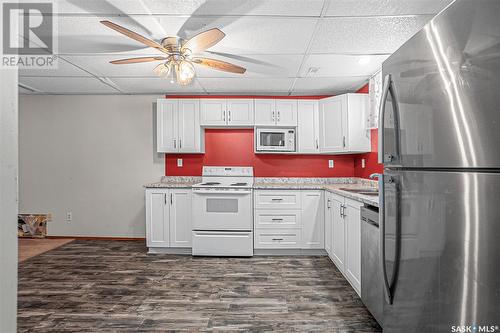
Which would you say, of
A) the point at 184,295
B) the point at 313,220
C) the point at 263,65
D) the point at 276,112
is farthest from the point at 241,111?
the point at 184,295

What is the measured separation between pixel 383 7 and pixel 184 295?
2840mm

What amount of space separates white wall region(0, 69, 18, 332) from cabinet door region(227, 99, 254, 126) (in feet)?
11.0

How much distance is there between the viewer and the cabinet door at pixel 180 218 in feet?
12.0

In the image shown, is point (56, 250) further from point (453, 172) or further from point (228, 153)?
point (453, 172)

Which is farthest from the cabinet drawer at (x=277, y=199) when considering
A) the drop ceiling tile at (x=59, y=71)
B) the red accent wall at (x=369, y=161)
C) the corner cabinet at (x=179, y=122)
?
the drop ceiling tile at (x=59, y=71)

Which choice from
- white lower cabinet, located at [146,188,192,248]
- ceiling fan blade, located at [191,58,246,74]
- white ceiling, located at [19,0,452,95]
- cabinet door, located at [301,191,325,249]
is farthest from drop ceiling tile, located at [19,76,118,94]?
cabinet door, located at [301,191,325,249]

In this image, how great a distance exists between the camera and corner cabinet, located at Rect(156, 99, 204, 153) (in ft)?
13.0

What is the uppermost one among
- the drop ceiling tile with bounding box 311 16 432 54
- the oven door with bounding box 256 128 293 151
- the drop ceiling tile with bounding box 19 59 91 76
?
the drop ceiling tile with bounding box 19 59 91 76

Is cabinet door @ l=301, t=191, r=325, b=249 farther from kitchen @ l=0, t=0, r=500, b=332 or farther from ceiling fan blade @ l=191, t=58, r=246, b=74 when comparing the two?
ceiling fan blade @ l=191, t=58, r=246, b=74

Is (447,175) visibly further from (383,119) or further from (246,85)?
(246,85)

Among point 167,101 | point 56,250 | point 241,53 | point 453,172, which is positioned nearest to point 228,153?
point 167,101

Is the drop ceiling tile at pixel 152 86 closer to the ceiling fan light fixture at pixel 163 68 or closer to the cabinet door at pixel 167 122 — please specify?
the cabinet door at pixel 167 122

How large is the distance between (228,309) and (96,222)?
121 inches

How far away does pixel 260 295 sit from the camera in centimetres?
243
